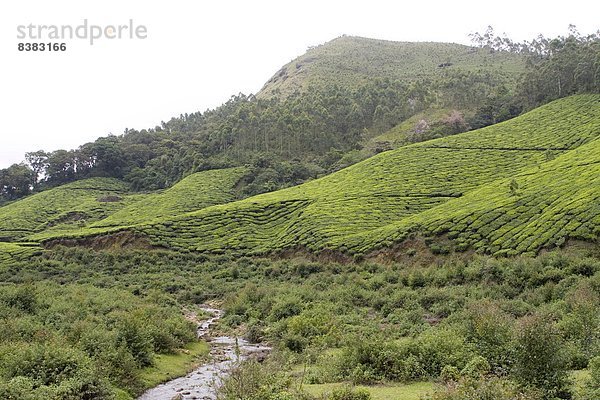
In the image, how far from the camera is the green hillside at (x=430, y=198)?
41531 mm

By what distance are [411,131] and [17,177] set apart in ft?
295

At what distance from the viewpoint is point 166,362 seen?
21.2 metres

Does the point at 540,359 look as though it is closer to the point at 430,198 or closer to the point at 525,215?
the point at 525,215

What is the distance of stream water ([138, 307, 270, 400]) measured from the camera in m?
17.1

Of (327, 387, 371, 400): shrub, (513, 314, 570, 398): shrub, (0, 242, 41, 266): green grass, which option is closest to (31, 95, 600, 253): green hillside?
(0, 242, 41, 266): green grass

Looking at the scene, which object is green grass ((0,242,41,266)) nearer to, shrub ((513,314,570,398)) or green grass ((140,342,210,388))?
green grass ((140,342,210,388))

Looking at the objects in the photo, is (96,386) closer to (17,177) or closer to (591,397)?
(591,397)

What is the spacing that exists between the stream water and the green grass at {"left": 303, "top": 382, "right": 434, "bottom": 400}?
8.76ft

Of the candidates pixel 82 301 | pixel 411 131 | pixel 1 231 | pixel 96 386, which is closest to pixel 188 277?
pixel 82 301

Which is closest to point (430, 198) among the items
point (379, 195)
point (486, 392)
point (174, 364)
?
point (379, 195)

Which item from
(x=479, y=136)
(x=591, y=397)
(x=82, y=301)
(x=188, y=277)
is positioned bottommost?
(x=188, y=277)

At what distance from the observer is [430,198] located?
58281 millimetres

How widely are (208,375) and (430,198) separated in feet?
142

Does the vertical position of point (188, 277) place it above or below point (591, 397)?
below
